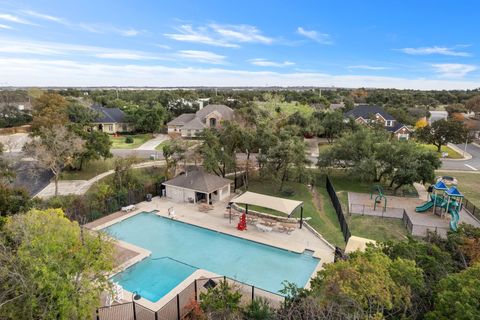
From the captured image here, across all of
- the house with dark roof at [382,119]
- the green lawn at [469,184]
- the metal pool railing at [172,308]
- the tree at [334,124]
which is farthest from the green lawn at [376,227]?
the house with dark roof at [382,119]

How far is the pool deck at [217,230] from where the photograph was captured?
1678 cm

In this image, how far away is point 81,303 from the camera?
902cm

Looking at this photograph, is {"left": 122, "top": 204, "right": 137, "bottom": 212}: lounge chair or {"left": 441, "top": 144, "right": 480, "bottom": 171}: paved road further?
{"left": 441, "top": 144, "right": 480, "bottom": 171}: paved road

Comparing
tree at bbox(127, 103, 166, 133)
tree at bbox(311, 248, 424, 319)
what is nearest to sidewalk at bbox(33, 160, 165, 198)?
tree at bbox(311, 248, 424, 319)

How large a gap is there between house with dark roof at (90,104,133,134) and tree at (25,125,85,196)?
2824 centimetres

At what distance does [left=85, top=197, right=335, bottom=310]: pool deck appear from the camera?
1678cm

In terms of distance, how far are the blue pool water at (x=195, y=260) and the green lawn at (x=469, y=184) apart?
1943 centimetres

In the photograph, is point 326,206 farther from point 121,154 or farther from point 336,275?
point 121,154

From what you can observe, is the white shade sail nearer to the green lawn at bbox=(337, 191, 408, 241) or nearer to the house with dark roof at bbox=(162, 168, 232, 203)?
the house with dark roof at bbox=(162, 168, 232, 203)

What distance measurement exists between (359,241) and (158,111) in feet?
156

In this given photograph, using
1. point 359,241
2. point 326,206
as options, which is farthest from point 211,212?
point 359,241

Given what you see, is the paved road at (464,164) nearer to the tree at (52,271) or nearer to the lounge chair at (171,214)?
the lounge chair at (171,214)

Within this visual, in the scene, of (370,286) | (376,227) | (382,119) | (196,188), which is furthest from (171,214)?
(382,119)

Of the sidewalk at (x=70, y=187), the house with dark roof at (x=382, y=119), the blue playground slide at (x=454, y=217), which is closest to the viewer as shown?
the blue playground slide at (x=454, y=217)
